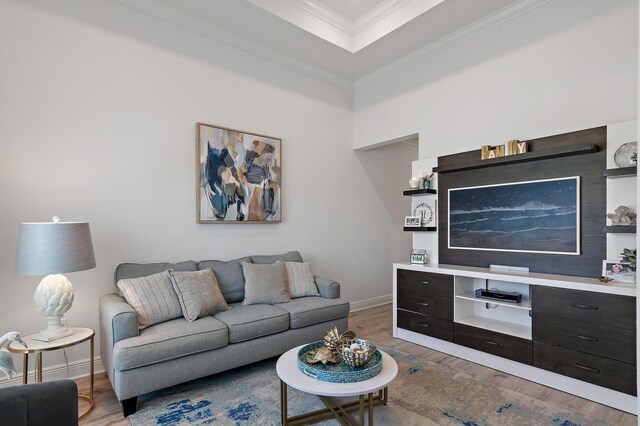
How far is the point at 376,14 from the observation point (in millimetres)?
3734

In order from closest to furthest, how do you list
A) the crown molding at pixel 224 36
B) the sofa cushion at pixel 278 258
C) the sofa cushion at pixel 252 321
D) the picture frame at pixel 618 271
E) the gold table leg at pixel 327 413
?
the gold table leg at pixel 327 413 → the picture frame at pixel 618 271 → the sofa cushion at pixel 252 321 → the crown molding at pixel 224 36 → the sofa cushion at pixel 278 258

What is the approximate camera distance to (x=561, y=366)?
2557 millimetres

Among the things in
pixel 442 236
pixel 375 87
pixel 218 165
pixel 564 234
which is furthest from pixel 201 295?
pixel 375 87

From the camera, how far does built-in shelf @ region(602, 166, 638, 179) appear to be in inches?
94.9

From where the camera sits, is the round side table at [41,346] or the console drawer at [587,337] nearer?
the round side table at [41,346]

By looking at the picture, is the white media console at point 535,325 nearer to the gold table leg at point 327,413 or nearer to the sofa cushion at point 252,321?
the gold table leg at point 327,413

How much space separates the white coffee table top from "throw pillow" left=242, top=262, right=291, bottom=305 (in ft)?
3.81

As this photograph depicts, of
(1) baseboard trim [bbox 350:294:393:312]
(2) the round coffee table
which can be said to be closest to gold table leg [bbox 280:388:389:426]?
(2) the round coffee table

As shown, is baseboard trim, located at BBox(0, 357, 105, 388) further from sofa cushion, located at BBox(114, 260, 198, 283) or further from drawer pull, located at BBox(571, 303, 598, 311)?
drawer pull, located at BBox(571, 303, 598, 311)

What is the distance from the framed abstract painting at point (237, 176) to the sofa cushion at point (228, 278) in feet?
1.61

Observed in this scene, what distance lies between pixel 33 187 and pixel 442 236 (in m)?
3.78

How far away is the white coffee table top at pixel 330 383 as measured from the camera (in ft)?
5.78

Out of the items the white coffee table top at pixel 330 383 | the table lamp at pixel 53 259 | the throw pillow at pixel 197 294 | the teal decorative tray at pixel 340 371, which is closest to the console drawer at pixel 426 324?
the white coffee table top at pixel 330 383

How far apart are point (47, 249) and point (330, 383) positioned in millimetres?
1942
